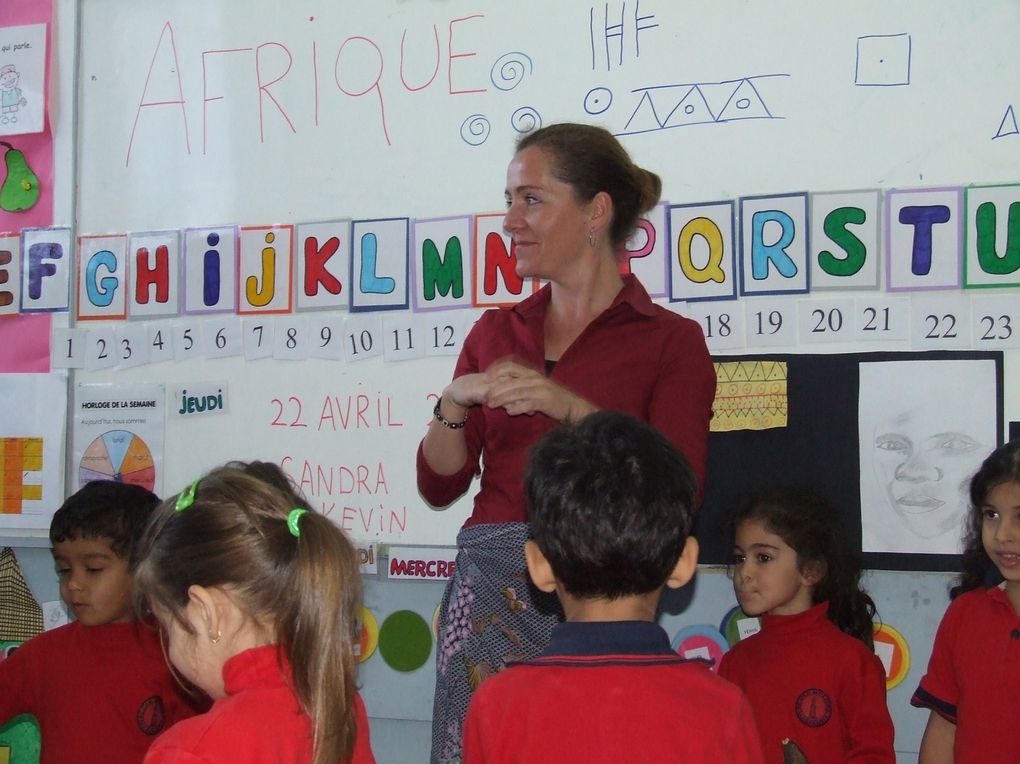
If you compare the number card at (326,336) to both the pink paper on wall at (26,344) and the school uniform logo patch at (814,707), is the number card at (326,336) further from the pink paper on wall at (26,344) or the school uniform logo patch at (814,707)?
the school uniform logo patch at (814,707)

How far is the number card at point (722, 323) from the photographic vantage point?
2281mm

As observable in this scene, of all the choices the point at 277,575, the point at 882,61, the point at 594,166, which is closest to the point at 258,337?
the point at 594,166

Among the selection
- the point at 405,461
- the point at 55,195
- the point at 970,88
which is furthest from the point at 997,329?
the point at 55,195

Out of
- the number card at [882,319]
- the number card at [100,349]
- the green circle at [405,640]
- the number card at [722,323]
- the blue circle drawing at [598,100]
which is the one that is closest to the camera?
the number card at [882,319]

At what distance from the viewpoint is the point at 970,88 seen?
215cm

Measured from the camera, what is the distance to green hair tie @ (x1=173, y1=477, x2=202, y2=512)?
133cm

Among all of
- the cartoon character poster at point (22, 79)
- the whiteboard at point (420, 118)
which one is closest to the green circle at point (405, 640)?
the whiteboard at point (420, 118)

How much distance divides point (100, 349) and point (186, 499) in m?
1.56

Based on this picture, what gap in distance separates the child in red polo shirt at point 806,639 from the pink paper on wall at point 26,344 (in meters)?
1.78

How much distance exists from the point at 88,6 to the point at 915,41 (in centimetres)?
201

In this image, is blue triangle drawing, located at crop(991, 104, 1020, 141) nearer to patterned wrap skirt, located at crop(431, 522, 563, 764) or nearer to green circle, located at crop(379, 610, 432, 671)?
patterned wrap skirt, located at crop(431, 522, 563, 764)

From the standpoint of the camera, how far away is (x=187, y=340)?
2.69 meters

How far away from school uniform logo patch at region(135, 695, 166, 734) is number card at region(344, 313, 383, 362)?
0.87 m

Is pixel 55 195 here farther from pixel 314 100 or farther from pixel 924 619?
pixel 924 619
